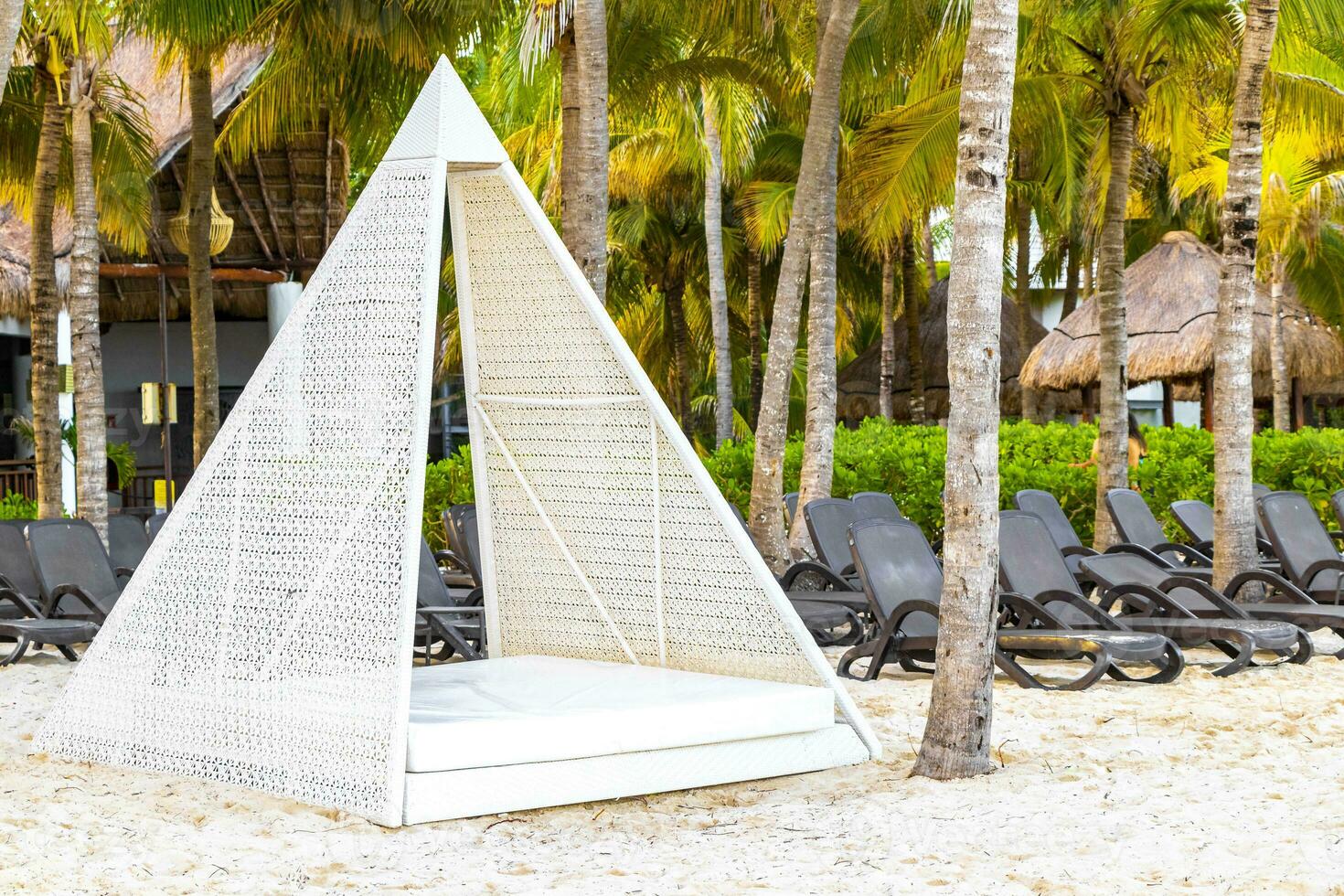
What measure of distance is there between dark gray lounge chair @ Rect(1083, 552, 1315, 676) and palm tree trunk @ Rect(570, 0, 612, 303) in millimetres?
3604

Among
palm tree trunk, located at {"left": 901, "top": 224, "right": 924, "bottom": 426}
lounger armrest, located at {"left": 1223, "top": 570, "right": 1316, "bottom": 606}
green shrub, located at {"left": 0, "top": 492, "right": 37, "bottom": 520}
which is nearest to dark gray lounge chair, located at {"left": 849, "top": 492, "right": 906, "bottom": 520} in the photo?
lounger armrest, located at {"left": 1223, "top": 570, "right": 1316, "bottom": 606}

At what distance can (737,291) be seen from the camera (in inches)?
1017

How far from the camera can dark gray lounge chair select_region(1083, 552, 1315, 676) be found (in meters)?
7.30

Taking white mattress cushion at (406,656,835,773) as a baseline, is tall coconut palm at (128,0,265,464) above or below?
above

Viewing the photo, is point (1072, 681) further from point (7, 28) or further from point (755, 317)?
point (755, 317)

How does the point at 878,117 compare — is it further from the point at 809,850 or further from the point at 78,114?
the point at 809,850

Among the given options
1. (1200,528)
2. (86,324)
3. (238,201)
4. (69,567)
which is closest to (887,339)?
(238,201)

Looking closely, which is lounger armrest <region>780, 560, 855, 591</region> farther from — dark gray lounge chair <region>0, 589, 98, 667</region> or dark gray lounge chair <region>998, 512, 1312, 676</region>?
dark gray lounge chair <region>0, 589, 98, 667</region>

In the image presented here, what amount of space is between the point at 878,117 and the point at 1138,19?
2.42m

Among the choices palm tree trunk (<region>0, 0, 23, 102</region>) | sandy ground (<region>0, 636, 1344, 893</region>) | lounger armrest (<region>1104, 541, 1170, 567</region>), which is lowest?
sandy ground (<region>0, 636, 1344, 893</region>)

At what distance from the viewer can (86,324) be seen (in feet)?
33.0

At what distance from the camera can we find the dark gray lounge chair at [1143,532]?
9.88 m

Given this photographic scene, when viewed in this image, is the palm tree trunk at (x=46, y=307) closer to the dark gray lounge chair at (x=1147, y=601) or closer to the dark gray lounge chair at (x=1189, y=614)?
the dark gray lounge chair at (x=1147, y=601)

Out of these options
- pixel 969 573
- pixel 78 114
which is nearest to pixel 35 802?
pixel 969 573
